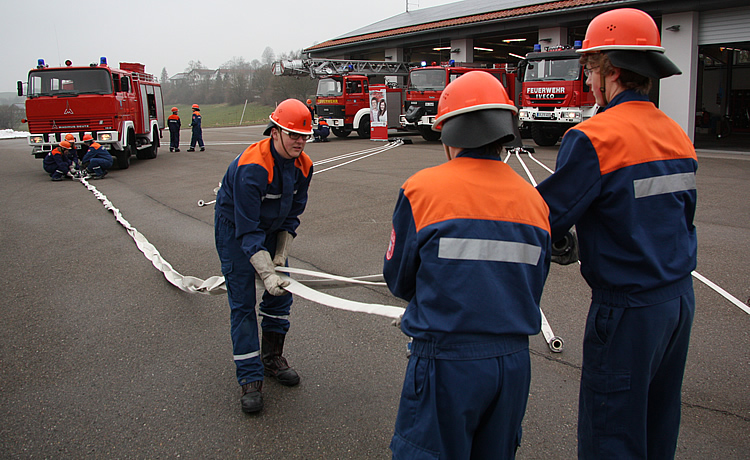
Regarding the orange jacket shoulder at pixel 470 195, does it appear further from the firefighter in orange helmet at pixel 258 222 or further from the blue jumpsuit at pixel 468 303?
the firefighter in orange helmet at pixel 258 222

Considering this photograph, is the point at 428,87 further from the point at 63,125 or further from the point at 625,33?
the point at 625,33

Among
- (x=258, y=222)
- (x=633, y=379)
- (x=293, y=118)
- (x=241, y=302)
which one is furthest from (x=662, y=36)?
(x=633, y=379)

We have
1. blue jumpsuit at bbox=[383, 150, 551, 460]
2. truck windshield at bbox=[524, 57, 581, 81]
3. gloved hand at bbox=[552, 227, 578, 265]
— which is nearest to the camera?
blue jumpsuit at bbox=[383, 150, 551, 460]

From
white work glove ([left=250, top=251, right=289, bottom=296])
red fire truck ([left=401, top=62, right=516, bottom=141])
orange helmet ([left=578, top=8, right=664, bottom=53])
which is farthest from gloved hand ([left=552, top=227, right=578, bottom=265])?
red fire truck ([left=401, top=62, right=516, bottom=141])

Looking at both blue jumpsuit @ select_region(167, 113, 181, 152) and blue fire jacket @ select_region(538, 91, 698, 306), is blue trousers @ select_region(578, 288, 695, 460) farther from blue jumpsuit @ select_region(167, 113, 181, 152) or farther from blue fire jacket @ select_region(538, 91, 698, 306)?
blue jumpsuit @ select_region(167, 113, 181, 152)

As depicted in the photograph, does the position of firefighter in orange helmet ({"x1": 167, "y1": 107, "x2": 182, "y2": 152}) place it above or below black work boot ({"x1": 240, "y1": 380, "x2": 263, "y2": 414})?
above

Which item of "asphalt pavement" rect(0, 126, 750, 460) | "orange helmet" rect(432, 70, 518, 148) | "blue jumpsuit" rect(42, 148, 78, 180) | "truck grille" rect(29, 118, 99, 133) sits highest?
"truck grille" rect(29, 118, 99, 133)

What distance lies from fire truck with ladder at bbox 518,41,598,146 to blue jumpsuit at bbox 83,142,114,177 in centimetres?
1285

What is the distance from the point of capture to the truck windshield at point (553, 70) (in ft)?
59.1

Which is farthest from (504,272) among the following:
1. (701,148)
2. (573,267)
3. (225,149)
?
(225,149)

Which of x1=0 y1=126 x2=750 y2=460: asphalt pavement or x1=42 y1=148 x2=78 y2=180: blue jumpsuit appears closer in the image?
x1=0 y1=126 x2=750 y2=460: asphalt pavement

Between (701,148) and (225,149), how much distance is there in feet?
57.9

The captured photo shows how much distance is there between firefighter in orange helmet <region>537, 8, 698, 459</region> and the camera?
2170mm

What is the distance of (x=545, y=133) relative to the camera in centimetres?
1980
